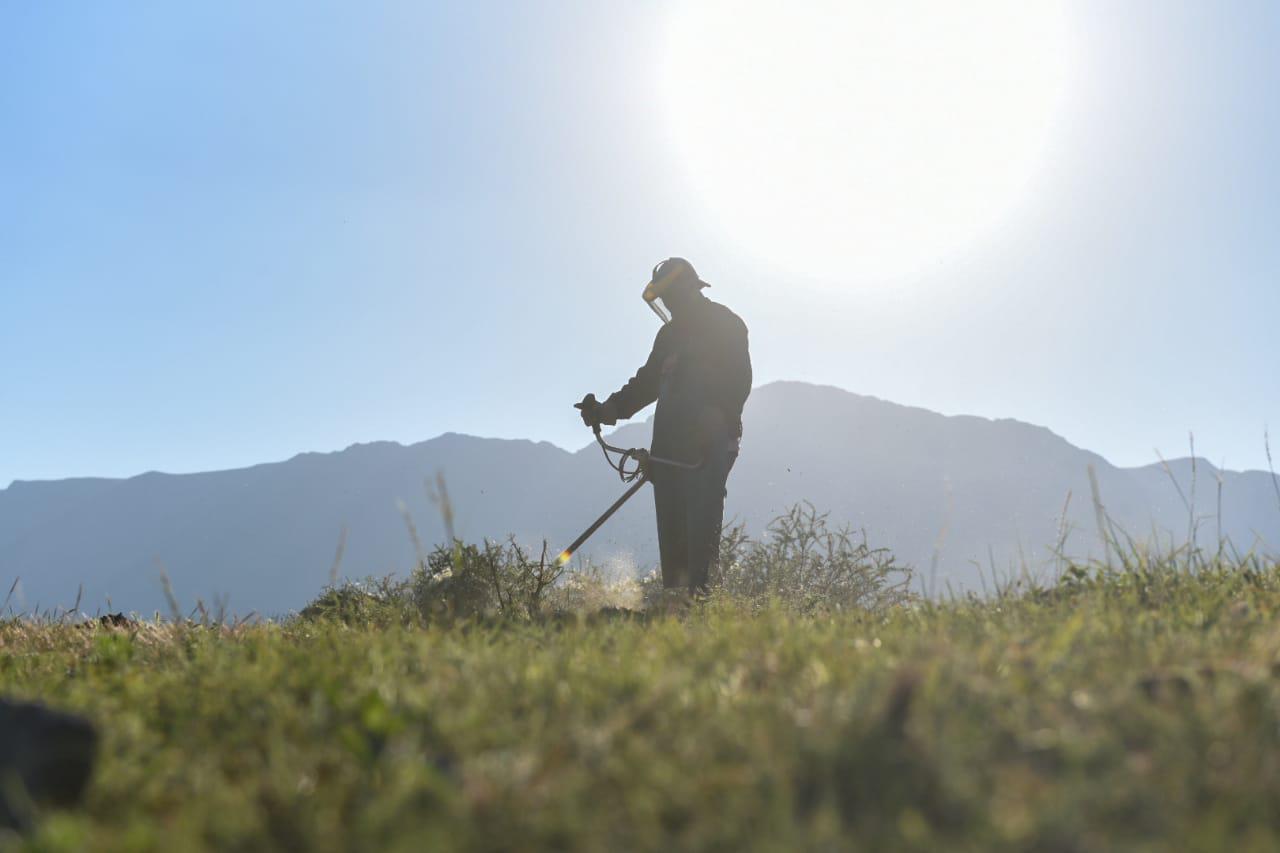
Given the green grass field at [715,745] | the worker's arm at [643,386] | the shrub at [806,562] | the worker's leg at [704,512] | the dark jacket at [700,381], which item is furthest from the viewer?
the shrub at [806,562]

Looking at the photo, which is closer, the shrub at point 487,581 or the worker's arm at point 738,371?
the shrub at point 487,581

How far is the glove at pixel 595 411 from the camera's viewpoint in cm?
961

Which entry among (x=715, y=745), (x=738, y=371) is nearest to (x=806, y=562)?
(x=738, y=371)

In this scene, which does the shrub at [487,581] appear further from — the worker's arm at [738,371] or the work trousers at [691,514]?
the worker's arm at [738,371]

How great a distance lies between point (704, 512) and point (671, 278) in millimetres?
2389

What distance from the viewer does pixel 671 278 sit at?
908 centimetres

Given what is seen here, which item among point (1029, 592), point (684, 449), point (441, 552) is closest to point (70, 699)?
point (1029, 592)

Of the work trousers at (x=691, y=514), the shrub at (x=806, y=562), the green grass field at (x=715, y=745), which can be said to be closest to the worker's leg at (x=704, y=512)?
the work trousers at (x=691, y=514)

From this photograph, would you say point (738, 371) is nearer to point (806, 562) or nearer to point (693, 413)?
point (693, 413)

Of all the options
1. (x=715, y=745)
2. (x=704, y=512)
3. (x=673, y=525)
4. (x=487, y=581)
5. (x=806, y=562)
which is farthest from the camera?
(x=806, y=562)

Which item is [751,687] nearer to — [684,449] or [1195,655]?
[1195,655]

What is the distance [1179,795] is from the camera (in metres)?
1.76

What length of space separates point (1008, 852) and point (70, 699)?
121 inches

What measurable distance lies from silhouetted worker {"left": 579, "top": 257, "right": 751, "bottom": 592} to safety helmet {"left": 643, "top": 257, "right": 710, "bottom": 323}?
0.01 m
